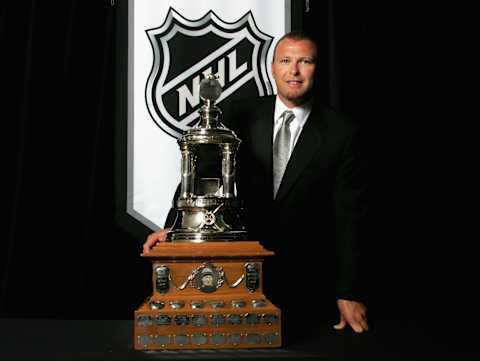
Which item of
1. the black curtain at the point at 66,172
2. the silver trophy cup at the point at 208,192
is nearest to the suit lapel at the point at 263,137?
the silver trophy cup at the point at 208,192

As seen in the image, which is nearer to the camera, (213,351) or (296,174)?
(213,351)

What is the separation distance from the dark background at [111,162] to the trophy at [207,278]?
0.92 meters

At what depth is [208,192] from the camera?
1459 mm

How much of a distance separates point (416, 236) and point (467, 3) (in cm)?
97

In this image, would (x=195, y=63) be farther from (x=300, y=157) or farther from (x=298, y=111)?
(x=300, y=157)

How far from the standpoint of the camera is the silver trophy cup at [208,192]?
4.41 feet

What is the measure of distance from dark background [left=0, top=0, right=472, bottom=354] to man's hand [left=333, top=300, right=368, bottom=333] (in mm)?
695

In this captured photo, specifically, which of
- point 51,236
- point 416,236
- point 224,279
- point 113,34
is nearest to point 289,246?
point 224,279

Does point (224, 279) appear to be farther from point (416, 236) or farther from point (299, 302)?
point (416, 236)

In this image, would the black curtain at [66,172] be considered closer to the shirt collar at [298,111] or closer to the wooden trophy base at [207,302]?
the shirt collar at [298,111]

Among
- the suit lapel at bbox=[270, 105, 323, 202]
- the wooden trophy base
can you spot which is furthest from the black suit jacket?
the wooden trophy base

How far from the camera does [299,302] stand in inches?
71.4

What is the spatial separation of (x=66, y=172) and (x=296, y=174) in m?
1.01

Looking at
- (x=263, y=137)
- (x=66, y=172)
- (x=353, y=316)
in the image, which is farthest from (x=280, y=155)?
(x=66, y=172)
